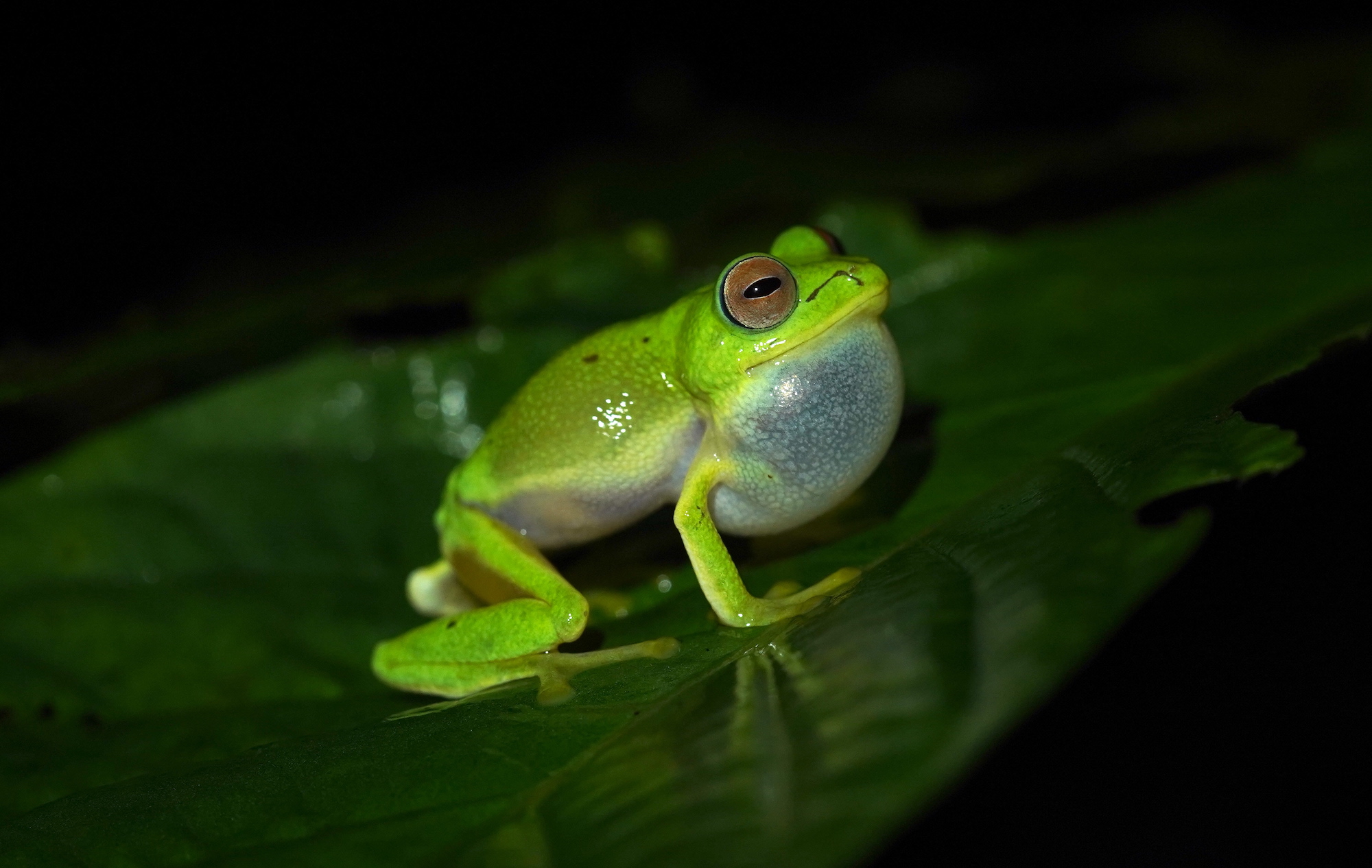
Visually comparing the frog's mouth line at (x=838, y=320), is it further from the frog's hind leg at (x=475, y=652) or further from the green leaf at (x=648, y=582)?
the frog's hind leg at (x=475, y=652)

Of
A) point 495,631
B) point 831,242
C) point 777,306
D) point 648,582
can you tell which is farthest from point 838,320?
point 495,631

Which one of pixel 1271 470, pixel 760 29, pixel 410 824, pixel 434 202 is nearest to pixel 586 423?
pixel 410 824

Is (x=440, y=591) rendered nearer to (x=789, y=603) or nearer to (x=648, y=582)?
(x=648, y=582)

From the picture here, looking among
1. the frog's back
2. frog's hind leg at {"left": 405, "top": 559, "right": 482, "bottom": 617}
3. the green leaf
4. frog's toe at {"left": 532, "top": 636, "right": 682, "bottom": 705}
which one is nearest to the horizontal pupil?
the frog's back

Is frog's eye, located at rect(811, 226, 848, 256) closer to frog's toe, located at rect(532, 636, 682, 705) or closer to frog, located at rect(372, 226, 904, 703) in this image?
frog, located at rect(372, 226, 904, 703)

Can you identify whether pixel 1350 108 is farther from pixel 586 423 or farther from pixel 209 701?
pixel 209 701
